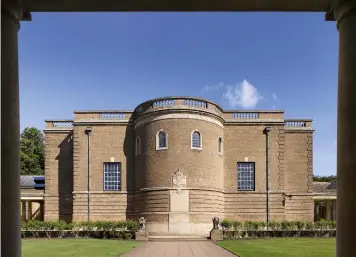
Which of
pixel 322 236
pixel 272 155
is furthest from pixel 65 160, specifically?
pixel 322 236

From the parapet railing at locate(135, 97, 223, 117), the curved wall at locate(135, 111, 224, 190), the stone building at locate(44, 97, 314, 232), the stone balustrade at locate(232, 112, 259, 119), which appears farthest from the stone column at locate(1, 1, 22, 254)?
the stone balustrade at locate(232, 112, 259, 119)

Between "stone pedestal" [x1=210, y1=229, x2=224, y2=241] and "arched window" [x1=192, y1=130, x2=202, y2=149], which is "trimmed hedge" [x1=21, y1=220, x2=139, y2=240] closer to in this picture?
"stone pedestal" [x1=210, y1=229, x2=224, y2=241]

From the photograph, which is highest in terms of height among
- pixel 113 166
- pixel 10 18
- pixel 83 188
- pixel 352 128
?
pixel 10 18

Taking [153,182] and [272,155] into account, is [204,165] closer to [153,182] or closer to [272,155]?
[153,182]

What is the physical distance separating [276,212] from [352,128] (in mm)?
33080

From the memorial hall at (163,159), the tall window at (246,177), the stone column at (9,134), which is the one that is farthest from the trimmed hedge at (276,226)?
the stone column at (9,134)

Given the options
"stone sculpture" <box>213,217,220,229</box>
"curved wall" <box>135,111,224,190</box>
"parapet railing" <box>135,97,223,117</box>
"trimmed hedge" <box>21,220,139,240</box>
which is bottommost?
"trimmed hedge" <box>21,220,139,240</box>

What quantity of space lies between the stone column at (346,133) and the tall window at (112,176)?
1296 inches

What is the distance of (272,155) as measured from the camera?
36156mm

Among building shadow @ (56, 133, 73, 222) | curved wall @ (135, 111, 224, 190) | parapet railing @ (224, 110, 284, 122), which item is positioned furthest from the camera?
building shadow @ (56, 133, 73, 222)

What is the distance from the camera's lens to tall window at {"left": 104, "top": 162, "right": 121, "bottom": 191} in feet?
119

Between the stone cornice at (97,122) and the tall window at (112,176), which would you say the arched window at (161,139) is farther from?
the tall window at (112,176)

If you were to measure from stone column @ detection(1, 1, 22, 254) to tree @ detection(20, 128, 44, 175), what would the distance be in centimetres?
6246

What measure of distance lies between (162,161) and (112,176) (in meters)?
6.90
